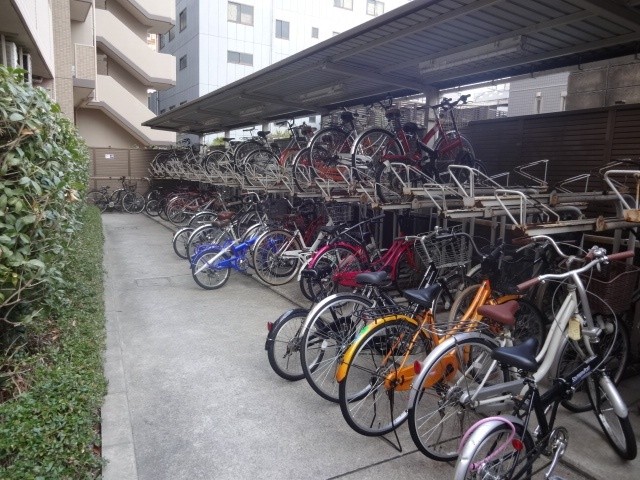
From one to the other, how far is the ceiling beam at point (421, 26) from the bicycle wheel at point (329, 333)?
9.09 feet

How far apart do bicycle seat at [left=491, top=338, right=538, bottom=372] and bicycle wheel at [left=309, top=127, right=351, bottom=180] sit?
460 cm

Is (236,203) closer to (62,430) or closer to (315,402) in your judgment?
(315,402)

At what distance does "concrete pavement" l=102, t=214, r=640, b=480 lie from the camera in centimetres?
296

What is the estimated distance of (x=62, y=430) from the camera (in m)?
2.48

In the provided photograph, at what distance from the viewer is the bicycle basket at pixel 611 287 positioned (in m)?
3.39

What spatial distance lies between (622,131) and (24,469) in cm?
611

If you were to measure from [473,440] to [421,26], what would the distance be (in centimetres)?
399

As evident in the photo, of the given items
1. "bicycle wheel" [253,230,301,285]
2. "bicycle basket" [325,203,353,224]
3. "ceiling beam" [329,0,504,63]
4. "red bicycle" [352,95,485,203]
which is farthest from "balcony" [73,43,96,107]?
"red bicycle" [352,95,485,203]

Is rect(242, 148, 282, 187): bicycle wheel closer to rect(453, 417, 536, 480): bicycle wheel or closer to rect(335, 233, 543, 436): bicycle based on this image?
rect(335, 233, 543, 436): bicycle

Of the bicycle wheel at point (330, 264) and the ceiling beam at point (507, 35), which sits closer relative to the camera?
the ceiling beam at point (507, 35)

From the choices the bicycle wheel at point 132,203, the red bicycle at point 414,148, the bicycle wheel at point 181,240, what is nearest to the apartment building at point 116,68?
the bicycle wheel at point 132,203

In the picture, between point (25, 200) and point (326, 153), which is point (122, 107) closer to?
point (326, 153)

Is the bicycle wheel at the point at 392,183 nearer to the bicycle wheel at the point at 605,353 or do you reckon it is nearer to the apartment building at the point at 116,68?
the bicycle wheel at the point at 605,353

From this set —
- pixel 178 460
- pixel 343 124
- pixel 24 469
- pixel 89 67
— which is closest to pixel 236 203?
pixel 343 124
